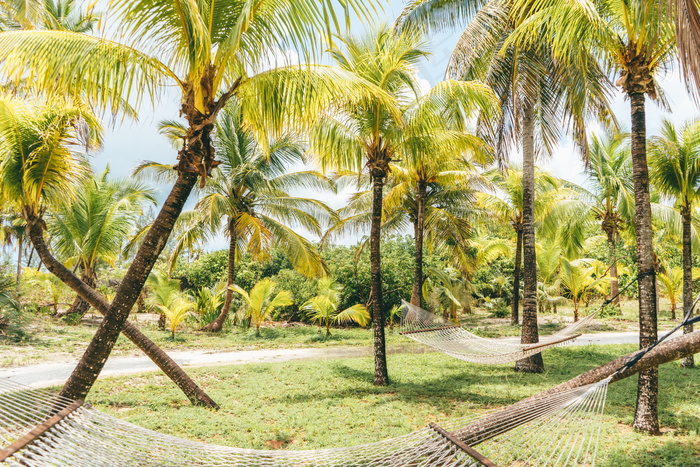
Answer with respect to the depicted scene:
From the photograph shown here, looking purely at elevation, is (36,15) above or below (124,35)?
above

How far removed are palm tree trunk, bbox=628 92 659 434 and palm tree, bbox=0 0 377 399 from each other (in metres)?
3.03

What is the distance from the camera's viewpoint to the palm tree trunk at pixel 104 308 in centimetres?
432

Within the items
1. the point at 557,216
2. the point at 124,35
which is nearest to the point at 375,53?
the point at 124,35

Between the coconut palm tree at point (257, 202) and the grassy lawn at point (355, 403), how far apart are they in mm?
4641

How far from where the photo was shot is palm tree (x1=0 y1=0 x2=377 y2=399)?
10.6ft

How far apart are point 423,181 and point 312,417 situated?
24.3 ft

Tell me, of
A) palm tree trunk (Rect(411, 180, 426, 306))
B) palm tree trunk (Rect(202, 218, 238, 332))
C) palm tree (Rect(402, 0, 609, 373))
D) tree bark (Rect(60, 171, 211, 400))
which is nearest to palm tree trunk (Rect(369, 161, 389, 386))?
palm tree (Rect(402, 0, 609, 373))

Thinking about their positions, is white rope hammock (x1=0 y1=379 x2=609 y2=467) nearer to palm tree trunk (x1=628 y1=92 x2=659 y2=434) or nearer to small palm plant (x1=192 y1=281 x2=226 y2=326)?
palm tree trunk (x1=628 y1=92 x2=659 y2=434)

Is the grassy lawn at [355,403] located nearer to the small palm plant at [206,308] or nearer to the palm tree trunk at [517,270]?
the palm tree trunk at [517,270]

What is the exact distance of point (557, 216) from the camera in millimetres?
12953

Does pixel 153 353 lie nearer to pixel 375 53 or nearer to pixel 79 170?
pixel 79 170

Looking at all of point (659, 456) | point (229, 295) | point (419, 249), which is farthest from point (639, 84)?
point (229, 295)

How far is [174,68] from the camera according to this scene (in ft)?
12.3

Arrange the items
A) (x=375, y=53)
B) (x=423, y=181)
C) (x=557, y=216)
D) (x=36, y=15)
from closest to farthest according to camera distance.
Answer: (x=375, y=53)
(x=36, y=15)
(x=423, y=181)
(x=557, y=216)
